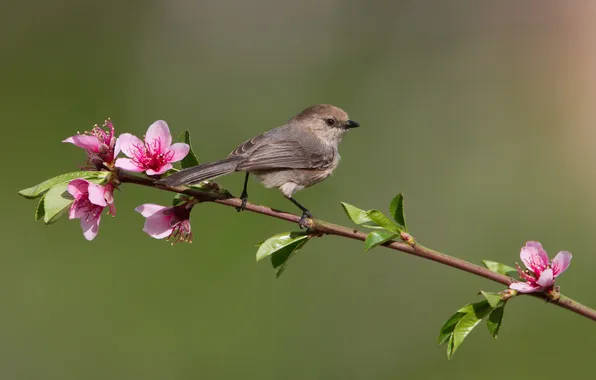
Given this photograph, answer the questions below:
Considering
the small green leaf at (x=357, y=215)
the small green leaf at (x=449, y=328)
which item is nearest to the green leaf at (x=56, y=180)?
the small green leaf at (x=357, y=215)

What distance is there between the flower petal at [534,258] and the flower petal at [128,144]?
0.87 metres

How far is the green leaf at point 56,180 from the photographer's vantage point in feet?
5.34

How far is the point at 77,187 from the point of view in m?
1.64

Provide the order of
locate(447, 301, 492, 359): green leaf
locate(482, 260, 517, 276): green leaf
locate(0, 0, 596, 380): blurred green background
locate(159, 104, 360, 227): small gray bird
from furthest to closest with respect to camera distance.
→ 1. locate(0, 0, 596, 380): blurred green background
2. locate(159, 104, 360, 227): small gray bird
3. locate(482, 260, 517, 276): green leaf
4. locate(447, 301, 492, 359): green leaf

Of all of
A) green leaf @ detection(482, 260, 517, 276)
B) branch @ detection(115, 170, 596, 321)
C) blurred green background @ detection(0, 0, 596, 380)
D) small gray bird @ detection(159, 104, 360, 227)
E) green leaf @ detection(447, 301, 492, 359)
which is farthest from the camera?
blurred green background @ detection(0, 0, 596, 380)

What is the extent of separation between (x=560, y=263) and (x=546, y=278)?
2.1 inches

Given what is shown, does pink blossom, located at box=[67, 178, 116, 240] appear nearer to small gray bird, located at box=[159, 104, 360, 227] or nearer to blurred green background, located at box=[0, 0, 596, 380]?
small gray bird, located at box=[159, 104, 360, 227]

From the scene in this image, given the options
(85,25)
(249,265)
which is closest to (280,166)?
(249,265)

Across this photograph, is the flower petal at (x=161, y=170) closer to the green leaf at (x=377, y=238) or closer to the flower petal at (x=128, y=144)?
the flower petal at (x=128, y=144)

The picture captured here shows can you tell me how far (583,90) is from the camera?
682 cm

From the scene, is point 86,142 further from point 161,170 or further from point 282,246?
point 282,246

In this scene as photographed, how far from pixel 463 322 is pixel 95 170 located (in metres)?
0.87

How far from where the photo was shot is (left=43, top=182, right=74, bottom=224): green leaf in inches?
63.4

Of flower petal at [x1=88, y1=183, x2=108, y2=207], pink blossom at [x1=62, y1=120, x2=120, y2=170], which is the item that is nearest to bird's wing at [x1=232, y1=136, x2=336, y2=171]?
pink blossom at [x1=62, y1=120, x2=120, y2=170]
